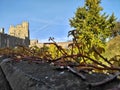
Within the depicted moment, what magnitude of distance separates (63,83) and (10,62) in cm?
128

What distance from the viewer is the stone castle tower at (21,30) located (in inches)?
3691

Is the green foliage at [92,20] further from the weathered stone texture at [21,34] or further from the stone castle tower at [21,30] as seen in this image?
the stone castle tower at [21,30]

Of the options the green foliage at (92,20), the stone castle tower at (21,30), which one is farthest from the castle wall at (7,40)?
the green foliage at (92,20)

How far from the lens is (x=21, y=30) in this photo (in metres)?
94.1

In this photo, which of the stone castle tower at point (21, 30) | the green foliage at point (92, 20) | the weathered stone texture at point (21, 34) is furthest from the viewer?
the stone castle tower at point (21, 30)

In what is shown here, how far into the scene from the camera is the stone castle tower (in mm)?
93750

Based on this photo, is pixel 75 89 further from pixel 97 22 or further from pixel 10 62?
pixel 97 22

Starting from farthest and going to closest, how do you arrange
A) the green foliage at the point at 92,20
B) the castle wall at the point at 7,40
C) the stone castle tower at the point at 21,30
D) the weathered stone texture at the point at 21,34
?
the stone castle tower at the point at 21,30 → the weathered stone texture at the point at 21,34 → the castle wall at the point at 7,40 → the green foliage at the point at 92,20

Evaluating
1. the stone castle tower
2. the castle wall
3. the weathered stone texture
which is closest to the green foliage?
the castle wall

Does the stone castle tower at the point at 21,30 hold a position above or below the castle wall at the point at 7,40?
above

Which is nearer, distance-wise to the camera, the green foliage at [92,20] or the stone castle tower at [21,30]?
the green foliage at [92,20]

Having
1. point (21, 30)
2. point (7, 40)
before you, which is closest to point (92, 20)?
point (7, 40)

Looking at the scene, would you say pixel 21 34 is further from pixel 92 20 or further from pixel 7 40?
pixel 92 20

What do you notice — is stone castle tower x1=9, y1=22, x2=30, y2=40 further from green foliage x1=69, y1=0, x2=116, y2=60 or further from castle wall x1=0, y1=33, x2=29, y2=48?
green foliage x1=69, y1=0, x2=116, y2=60
